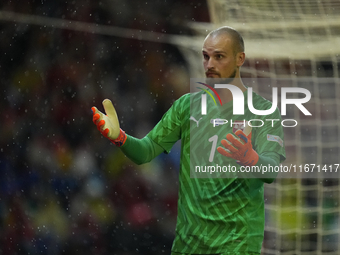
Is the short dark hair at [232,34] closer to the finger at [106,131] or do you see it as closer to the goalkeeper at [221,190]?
the goalkeeper at [221,190]

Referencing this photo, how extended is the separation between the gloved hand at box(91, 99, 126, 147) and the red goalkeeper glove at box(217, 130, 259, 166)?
263 mm

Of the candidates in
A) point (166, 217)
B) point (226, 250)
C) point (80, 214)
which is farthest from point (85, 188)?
point (226, 250)

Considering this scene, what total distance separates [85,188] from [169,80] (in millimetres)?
719

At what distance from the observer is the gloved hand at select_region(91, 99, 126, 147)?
1.07 metres

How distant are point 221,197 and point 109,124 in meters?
0.29

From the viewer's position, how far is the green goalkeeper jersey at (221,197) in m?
1.11

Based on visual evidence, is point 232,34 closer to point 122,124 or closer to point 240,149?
point 240,149

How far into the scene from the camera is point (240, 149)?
98 cm

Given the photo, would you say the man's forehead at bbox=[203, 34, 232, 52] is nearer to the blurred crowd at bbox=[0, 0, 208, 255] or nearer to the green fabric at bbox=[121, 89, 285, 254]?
the green fabric at bbox=[121, 89, 285, 254]

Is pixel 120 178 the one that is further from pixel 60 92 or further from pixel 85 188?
pixel 60 92

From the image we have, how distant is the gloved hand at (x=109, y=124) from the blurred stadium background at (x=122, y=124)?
1.18 meters

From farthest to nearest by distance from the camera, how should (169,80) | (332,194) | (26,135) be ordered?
(26,135)
(169,80)
(332,194)

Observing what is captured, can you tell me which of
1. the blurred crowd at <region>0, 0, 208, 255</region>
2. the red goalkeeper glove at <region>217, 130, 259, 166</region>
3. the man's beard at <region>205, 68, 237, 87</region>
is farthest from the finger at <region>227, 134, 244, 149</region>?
the blurred crowd at <region>0, 0, 208, 255</region>

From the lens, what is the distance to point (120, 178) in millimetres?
2631
